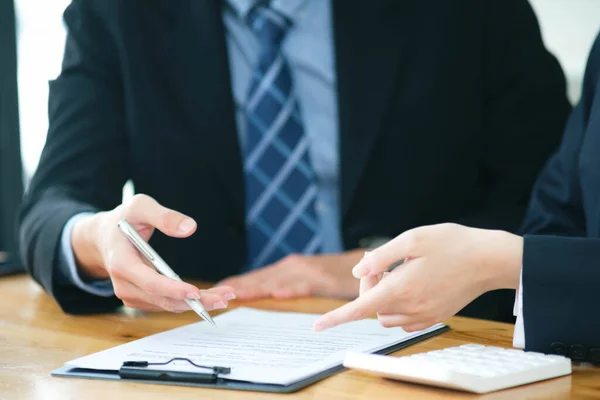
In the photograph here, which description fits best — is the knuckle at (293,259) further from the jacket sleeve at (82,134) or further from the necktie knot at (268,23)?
the necktie knot at (268,23)

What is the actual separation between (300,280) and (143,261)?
347mm

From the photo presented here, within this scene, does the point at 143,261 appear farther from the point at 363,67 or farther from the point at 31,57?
the point at 31,57

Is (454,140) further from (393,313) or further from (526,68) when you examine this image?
(393,313)

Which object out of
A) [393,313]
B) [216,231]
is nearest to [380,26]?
[216,231]

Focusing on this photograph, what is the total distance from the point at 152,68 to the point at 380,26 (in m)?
0.50

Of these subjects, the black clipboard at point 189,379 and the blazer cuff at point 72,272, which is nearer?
the black clipboard at point 189,379

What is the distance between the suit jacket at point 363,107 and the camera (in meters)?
1.64

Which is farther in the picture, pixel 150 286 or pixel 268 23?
pixel 268 23

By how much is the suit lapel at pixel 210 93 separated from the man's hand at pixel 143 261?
50cm

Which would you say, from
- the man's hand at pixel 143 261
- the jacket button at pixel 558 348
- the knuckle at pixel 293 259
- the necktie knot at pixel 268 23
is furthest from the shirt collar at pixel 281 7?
the jacket button at pixel 558 348

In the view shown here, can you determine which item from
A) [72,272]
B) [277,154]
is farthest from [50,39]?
[72,272]

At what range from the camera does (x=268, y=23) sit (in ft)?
5.39

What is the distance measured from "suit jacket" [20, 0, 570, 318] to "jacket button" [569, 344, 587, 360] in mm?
768

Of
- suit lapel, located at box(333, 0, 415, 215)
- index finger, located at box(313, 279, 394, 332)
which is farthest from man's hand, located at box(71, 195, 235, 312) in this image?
suit lapel, located at box(333, 0, 415, 215)
